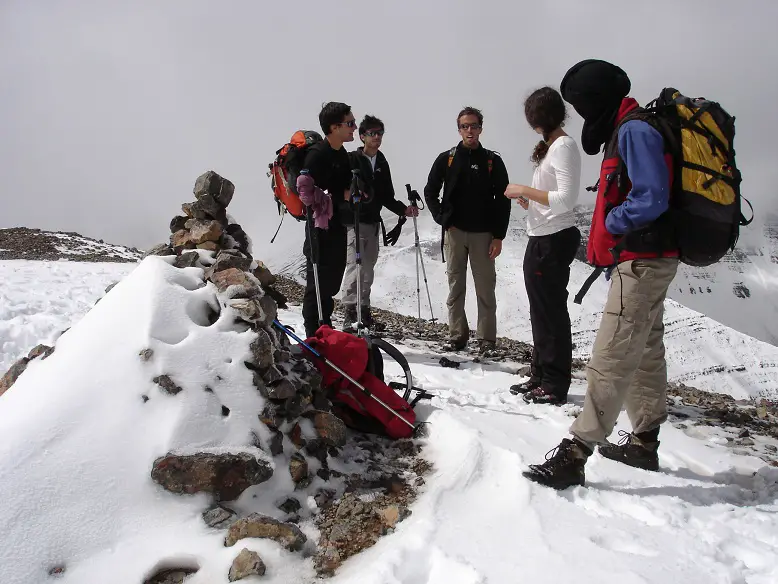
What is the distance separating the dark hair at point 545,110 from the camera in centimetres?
474

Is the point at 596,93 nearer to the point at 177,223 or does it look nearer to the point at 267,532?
the point at 267,532

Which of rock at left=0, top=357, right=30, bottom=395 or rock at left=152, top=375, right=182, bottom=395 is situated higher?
rock at left=152, top=375, right=182, bottom=395

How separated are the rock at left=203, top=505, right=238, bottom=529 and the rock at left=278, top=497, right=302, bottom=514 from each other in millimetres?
314

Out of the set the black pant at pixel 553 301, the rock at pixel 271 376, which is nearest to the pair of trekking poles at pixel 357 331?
the rock at pixel 271 376

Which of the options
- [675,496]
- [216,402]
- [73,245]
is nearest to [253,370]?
[216,402]

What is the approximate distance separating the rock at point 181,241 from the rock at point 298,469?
242 cm

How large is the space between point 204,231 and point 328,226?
191cm

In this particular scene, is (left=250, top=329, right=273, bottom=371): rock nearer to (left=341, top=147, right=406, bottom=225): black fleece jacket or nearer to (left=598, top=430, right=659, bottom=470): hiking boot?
(left=598, top=430, right=659, bottom=470): hiking boot

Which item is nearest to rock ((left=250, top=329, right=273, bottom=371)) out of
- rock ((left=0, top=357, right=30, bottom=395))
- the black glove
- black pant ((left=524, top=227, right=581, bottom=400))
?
rock ((left=0, top=357, right=30, bottom=395))

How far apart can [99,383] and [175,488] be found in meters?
0.88

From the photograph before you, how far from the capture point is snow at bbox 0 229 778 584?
2.33 m

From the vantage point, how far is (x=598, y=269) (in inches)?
141

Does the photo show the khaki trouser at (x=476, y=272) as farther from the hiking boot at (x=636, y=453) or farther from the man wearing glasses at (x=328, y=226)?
the hiking boot at (x=636, y=453)

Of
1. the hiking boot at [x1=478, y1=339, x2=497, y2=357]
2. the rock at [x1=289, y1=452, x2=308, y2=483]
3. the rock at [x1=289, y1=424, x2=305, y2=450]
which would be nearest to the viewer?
the rock at [x1=289, y1=452, x2=308, y2=483]
